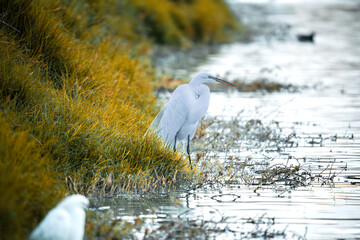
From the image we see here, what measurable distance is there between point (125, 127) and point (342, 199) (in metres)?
2.47

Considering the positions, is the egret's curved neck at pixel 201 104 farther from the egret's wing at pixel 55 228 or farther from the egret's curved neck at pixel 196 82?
the egret's wing at pixel 55 228

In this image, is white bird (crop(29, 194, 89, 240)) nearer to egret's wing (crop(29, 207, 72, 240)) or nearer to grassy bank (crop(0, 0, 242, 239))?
egret's wing (crop(29, 207, 72, 240))

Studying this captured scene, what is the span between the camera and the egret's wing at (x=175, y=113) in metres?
6.73

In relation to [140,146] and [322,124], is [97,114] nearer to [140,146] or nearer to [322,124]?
[140,146]

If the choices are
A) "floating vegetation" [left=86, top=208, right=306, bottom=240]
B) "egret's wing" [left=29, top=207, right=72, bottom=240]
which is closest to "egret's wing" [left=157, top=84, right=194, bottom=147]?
"floating vegetation" [left=86, top=208, right=306, bottom=240]

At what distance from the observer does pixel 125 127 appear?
6.63 meters

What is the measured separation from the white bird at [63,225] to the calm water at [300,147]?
40.6 inches

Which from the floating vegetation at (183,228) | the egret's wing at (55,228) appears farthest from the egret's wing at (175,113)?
the egret's wing at (55,228)

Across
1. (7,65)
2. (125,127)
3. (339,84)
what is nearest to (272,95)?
(339,84)

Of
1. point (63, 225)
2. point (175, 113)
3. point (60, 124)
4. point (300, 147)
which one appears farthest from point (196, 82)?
point (63, 225)

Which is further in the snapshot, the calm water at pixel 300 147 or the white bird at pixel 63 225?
the calm water at pixel 300 147

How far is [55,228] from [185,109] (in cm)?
325

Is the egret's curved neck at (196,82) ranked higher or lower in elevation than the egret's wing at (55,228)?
higher

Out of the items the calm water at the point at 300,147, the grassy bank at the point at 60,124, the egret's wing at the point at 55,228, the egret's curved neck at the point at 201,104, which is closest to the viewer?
the egret's wing at the point at 55,228
